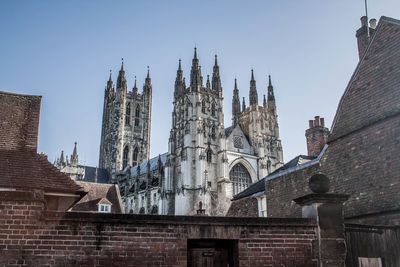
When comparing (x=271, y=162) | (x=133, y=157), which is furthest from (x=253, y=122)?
(x=133, y=157)

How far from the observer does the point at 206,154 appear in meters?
55.5

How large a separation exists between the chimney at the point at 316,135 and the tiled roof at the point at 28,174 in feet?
37.5

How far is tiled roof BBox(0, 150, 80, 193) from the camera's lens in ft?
24.0

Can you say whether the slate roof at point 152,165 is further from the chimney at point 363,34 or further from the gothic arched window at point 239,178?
the chimney at point 363,34

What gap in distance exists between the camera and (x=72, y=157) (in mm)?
77125

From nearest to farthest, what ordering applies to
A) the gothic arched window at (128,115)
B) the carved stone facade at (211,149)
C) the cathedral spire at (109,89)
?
the carved stone facade at (211,149) < the gothic arched window at (128,115) < the cathedral spire at (109,89)

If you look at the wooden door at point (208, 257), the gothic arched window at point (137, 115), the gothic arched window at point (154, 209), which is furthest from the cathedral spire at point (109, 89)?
the wooden door at point (208, 257)

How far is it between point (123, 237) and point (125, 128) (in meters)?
81.3

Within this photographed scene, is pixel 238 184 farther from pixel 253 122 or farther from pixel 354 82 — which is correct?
pixel 354 82

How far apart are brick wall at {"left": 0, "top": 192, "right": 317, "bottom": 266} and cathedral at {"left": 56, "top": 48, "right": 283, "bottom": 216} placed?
41.5 meters

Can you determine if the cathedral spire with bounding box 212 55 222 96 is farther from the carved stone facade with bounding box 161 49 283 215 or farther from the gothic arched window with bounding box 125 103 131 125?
the gothic arched window with bounding box 125 103 131 125

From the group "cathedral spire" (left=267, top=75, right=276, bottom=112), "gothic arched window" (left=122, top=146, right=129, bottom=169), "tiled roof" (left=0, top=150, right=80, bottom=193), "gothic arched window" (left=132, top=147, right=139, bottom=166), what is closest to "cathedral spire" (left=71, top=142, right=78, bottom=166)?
"gothic arched window" (left=122, top=146, right=129, bottom=169)

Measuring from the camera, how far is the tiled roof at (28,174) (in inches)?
288

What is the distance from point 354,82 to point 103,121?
3401 inches
